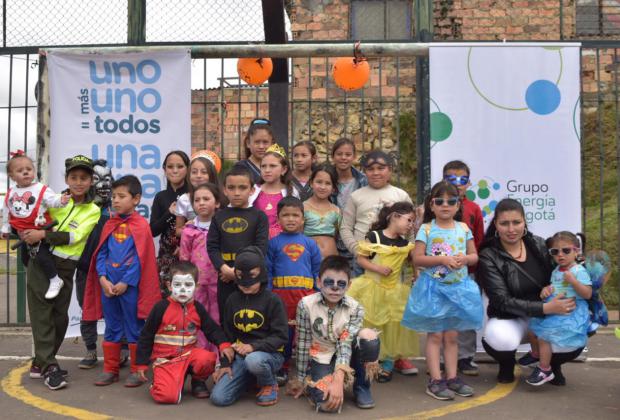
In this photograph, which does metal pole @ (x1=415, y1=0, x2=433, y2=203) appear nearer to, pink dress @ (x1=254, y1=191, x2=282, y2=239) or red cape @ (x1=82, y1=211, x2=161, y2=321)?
pink dress @ (x1=254, y1=191, x2=282, y2=239)

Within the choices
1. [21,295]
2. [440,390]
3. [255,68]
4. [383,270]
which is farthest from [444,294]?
[21,295]

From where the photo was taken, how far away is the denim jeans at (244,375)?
13.8ft

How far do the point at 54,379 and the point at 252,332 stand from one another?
1416mm

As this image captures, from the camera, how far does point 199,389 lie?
4473mm

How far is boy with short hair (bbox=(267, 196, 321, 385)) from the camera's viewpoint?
4.81 metres

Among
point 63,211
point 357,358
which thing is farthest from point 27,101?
point 357,358

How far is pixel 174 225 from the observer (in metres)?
5.29

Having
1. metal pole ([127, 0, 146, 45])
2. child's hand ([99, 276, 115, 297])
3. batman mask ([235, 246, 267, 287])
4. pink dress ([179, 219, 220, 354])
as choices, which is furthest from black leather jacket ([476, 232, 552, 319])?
metal pole ([127, 0, 146, 45])

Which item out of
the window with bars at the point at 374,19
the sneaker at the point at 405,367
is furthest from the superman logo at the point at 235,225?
the window with bars at the point at 374,19

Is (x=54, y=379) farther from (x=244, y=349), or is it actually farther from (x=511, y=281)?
(x=511, y=281)

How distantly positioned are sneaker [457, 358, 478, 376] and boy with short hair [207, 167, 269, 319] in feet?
5.60

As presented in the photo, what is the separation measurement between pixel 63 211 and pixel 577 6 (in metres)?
11.9

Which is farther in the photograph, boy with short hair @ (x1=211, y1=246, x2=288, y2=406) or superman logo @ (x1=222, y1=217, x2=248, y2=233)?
superman logo @ (x1=222, y1=217, x2=248, y2=233)

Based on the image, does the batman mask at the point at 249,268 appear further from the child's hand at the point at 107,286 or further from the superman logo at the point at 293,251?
the child's hand at the point at 107,286
